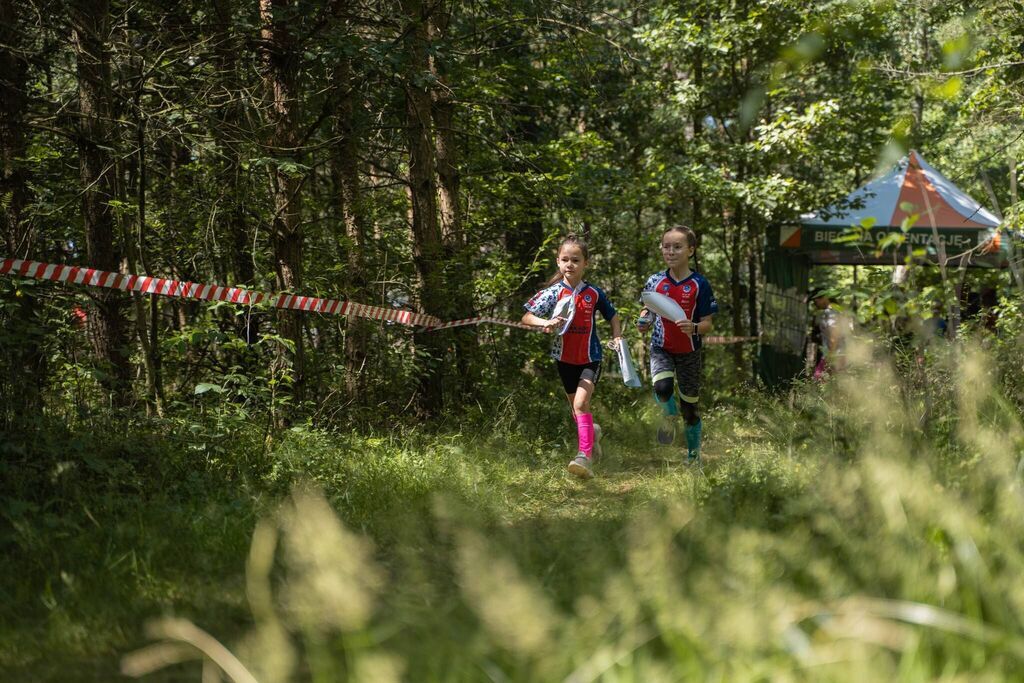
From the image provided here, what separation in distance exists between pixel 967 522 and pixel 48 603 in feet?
10.7

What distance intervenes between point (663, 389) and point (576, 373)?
0.68 meters

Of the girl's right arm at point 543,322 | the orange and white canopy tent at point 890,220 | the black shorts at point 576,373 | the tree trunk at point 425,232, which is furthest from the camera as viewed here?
the orange and white canopy tent at point 890,220

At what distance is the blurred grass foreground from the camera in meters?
2.39

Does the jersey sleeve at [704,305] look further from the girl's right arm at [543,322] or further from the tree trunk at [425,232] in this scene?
the tree trunk at [425,232]

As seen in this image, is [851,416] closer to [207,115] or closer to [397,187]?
[207,115]

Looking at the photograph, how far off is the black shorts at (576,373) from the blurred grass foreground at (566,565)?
1.20 m

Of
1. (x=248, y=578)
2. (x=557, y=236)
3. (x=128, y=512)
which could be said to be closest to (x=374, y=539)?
(x=248, y=578)

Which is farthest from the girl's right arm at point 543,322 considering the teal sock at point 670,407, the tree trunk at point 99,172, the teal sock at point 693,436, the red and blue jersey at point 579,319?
the tree trunk at point 99,172

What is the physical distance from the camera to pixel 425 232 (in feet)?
32.2

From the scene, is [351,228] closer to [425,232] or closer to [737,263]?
[425,232]

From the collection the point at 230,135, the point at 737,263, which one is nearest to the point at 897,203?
the point at 737,263

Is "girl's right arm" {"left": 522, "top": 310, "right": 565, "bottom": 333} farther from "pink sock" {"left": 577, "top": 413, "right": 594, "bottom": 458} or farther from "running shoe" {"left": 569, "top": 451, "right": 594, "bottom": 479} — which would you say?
"running shoe" {"left": 569, "top": 451, "right": 594, "bottom": 479}

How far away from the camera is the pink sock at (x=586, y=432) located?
737 centimetres

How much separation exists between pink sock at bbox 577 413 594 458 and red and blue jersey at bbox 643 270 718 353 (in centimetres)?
93
